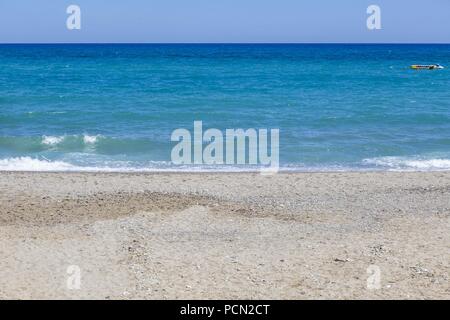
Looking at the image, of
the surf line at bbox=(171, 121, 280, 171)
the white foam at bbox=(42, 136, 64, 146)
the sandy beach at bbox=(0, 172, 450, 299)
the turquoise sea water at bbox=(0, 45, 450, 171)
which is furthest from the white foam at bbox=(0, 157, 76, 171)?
the surf line at bbox=(171, 121, 280, 171)

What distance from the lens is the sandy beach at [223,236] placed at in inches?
374

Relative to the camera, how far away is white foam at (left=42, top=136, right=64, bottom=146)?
22.9 metres

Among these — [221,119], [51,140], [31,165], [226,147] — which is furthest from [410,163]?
[51,140]

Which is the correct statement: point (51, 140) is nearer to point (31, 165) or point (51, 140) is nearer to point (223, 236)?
point (31, 165)

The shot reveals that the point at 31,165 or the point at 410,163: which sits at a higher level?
the point at 31,165

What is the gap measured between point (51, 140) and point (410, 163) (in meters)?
12.5

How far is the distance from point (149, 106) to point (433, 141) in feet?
48.4

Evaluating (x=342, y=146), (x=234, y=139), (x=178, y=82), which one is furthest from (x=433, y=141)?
(x=178, y=82)

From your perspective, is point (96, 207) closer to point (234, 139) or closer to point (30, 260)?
point (30, 260)

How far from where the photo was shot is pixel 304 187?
52.5 feet

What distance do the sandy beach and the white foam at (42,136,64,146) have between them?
19.3ft

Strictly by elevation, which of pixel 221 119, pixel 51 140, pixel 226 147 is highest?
pixel 221 119

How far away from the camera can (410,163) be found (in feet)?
66.1

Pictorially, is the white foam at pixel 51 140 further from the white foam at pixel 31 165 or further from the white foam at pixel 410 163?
the white foam at pixel 410 163
